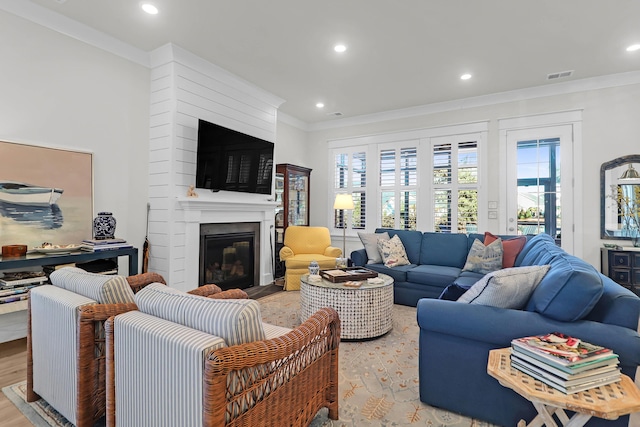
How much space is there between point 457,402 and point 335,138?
542 centimetres

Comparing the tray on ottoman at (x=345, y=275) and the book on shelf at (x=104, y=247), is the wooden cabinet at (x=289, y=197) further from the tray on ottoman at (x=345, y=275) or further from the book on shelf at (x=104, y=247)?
the book on shelf at (x=104, y=247)

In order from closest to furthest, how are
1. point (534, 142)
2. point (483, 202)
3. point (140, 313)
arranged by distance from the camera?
point (140, 313)
point (534, 142)
point (483, 202)

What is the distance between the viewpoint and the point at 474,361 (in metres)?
1.86

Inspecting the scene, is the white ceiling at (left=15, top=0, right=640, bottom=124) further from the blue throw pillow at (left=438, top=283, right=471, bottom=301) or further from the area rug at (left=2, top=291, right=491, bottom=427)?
the area rug at (left=2, top=291, right=491, bottom=427)

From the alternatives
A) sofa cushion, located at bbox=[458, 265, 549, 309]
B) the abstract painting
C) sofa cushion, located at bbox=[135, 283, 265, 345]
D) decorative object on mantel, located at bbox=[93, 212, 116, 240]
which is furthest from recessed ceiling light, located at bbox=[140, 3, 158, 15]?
sofa cushion, located at bbox=[458, 265, 549, 309]

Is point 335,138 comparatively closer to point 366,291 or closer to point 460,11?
point 460,11

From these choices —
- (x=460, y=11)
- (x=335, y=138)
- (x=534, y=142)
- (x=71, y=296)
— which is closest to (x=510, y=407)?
(x=71, y=296)

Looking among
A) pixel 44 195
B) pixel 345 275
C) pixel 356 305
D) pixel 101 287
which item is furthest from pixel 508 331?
pixel 44 195

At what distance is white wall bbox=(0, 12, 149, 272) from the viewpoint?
298cm

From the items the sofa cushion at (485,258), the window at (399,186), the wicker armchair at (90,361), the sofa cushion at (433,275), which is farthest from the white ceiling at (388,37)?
the wicker armchair at (90,361)

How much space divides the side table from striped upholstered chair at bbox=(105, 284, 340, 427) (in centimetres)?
89

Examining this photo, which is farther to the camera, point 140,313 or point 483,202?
point 483,202

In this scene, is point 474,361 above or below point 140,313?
below

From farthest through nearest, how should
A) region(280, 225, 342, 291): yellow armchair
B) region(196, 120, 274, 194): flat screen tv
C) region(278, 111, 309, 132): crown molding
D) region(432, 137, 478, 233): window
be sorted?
region(278, 111, 309, 132): crown molding < region(432, 137, 478, 233): window < region(280, 225, 342, 291): yellow armchair < region(196, 120, 274, 194): flat screen tv
